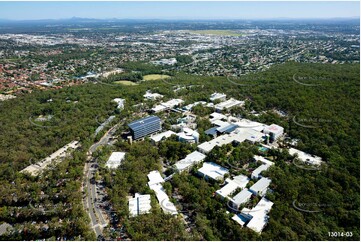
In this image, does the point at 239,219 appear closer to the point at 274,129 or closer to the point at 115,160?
the point at 115,160

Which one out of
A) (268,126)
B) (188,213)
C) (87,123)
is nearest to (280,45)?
(268,126)

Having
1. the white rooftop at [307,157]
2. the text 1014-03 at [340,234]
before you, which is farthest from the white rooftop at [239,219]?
the white rooftop at [307,157]

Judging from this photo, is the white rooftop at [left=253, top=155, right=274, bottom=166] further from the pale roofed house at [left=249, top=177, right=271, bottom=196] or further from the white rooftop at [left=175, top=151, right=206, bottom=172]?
the white rooftop at [left=175, top=151, right=206, bottom=172]

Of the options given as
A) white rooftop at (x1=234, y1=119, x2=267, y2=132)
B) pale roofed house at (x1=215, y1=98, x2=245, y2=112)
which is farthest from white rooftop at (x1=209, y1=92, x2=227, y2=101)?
white rooftop at (x1=234, y1=119, x2=267, y2=132)

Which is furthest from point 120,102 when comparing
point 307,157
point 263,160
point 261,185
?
point 307,157

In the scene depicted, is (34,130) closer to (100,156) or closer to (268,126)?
(100,156)

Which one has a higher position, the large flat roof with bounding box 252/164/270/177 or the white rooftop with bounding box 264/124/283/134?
the white rooftop with bounding box 264/124/283/134
